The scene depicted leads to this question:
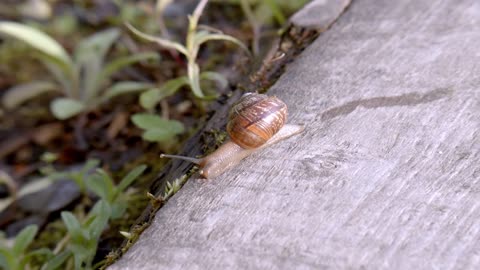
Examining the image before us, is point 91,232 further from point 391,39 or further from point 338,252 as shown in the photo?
point 391,39

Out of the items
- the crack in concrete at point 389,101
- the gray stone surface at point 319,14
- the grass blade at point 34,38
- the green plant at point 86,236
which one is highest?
the grass blade at point 34,38

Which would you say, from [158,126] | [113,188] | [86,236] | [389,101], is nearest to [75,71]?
[158,126]

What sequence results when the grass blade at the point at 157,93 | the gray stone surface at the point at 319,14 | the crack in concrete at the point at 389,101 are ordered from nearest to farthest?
the crack in concrete at the point at 389,101
the gray stone surface at the point at 319,14
the grass blade at the point at 157,93

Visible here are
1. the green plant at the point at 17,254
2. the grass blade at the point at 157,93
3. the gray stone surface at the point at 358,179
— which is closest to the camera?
the gray stone surface at the point at 358,179

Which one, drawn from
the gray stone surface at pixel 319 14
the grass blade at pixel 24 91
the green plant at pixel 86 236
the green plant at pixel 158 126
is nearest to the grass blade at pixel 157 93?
the green plant at pixel 158 126

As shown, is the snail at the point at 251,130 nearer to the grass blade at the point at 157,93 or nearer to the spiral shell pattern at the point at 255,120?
the spiral shell pattern at the point at 255,120

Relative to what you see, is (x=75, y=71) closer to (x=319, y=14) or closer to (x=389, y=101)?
(x=319, y=14)
